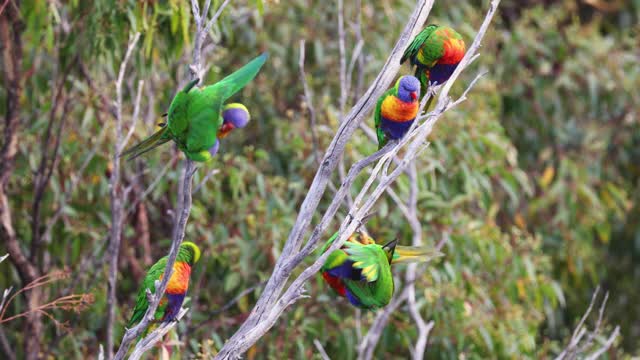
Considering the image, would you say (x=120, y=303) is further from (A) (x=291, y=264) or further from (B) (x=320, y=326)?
(A) (x=291, y=264)

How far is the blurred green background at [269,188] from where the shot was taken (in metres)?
3.55

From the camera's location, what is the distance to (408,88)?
2170 mm

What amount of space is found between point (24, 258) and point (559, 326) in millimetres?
3435

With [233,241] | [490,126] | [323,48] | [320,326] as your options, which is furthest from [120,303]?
[490,126]

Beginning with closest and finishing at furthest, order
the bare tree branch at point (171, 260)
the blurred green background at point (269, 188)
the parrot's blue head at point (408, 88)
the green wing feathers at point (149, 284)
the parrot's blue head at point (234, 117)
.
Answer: the bare tree branch at point (171, 260) < the parrot's blue head at point (234, 117) < the parrot's blue head at point (408, 88) < the green wing feathers at point (149, 284) < the blurred green background at point (269, 188)

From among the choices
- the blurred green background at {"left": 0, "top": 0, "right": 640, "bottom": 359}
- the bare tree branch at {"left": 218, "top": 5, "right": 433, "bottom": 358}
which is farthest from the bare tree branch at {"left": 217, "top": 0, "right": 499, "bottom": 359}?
the blurred green background at {"left": 0, "top": 0, "right": 640, "bottom": 359}

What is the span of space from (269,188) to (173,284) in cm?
171

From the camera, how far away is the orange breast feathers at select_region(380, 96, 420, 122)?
2207 millimetres

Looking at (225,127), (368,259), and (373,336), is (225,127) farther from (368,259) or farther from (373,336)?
(373,336)

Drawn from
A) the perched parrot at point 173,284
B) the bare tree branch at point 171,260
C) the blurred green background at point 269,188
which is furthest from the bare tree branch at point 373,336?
the bare tree branch at point 171,260

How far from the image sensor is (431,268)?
12.6 ft

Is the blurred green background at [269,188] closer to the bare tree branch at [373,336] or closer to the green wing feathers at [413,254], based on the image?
the bare tree branch at [373,336]

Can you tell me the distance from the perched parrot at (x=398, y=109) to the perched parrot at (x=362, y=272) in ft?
0.98

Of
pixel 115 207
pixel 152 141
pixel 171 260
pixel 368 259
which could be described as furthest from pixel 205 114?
pixel 115 207
